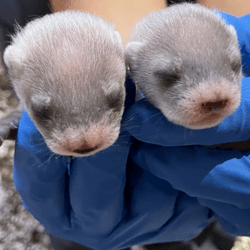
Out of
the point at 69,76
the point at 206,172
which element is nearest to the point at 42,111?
the point at 69,76

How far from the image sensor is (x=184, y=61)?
837 millimetres

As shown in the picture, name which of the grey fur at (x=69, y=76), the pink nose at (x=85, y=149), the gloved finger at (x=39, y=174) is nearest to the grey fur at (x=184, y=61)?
the grey fur at (x=69, y=76)

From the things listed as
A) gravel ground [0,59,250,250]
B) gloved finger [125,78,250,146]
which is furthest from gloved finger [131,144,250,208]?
gravel ground [0,59,250,250]

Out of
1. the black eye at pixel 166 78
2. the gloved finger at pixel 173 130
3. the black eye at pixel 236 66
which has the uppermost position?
the black eye at pixel 236 66

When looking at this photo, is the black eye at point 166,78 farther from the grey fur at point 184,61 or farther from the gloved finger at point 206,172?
the gloved finger at point 206,172

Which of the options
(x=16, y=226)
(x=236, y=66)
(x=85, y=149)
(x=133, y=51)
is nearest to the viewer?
(x=85, y=149)

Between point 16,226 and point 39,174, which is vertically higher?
point 39,174

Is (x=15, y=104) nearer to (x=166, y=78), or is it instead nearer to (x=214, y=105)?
(x=166, y=78)

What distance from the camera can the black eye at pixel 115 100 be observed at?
2.66ft

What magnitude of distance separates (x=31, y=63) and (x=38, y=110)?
0.55 ft

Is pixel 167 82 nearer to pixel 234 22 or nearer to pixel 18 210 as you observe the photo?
pixel 234 22

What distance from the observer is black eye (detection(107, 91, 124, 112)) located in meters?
0.81

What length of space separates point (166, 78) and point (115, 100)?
0.70 feet

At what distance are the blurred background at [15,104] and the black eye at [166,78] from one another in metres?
0.46
